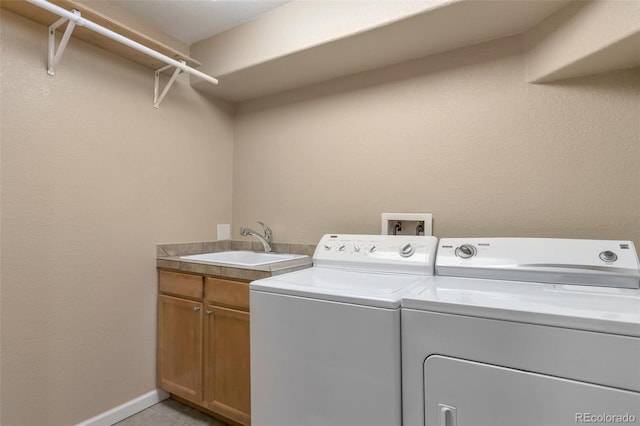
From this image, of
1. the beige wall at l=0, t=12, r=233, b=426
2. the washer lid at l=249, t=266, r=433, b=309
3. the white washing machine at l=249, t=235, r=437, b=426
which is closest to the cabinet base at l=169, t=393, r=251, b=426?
the beige wall at l=0, t=12, r=233, b=426

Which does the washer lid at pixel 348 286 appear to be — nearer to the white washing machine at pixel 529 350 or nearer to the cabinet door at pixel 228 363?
the white washing machine at pixel 529 350

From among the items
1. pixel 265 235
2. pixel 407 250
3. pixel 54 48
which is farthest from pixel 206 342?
pixel 54 48

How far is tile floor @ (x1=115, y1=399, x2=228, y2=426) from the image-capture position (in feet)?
5.96

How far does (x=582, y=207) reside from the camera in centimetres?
146

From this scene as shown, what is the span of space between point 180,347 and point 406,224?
155 centimetres

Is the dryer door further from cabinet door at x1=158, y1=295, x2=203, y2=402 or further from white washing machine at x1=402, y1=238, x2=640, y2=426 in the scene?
cabinet door at x1=158, y1=295, x2=203, y2=402

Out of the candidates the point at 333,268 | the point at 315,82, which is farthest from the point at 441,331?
the point at 315,82

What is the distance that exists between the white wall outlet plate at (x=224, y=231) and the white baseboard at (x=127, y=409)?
1.08m

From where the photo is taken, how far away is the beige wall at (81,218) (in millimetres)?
1480

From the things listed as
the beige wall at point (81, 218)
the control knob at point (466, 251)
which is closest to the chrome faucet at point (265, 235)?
the beige wall at point (81, 218)

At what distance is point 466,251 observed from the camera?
57.7 inches

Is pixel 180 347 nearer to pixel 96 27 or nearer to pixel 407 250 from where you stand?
pixel 407 250

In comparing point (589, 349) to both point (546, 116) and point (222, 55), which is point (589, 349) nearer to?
point (546, 116)

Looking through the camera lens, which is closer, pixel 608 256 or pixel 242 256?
pixel 608 256
